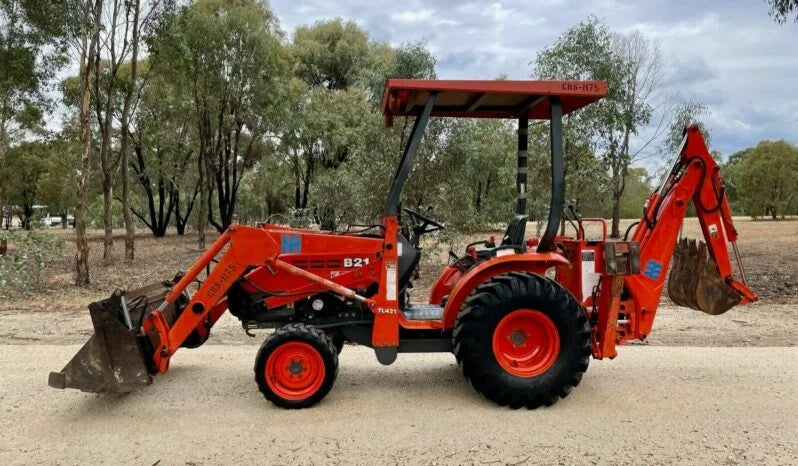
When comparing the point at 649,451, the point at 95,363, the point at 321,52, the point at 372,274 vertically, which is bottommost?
the point at 649,451

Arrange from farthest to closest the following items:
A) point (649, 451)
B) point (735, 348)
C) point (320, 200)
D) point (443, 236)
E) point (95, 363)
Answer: point (320, 200), point (443, 236), point (735, 348), point (95, 363), point (649, 451)

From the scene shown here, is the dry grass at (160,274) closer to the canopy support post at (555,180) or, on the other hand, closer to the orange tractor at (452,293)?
the orange tractor at (452,293)

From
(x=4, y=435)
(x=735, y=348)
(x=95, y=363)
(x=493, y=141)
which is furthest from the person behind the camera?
(x=493, y=141)

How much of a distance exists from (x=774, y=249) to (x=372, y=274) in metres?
18.3

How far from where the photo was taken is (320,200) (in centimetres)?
2072

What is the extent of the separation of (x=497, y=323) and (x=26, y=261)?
10791 millimetres

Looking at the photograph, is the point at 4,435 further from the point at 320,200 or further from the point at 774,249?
the point at 774,249

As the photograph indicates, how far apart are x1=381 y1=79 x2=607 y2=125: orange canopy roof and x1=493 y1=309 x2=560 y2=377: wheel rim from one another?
1712 mm

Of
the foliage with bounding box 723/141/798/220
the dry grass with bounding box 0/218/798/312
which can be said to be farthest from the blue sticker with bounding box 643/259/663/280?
the foliage with bounding box 723/141/798/220

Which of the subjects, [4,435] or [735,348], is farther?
[735,348]

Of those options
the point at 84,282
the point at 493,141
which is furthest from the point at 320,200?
the point at 493,141

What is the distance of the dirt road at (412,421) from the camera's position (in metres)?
3.67

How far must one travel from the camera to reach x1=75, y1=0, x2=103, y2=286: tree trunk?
38.2ft

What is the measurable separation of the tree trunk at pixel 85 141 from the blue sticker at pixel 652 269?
10784 millimetres
